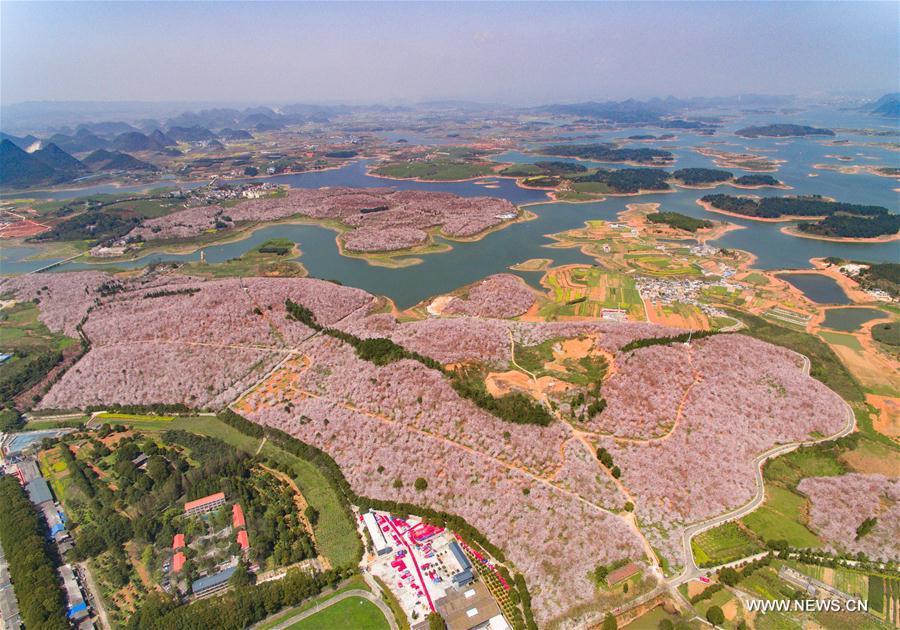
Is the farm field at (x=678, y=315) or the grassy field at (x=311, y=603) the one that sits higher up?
the farm field at (x=678, y=315)

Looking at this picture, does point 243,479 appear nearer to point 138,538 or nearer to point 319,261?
point 138,538

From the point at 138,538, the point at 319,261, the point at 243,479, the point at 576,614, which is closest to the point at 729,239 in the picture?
the point at 319,261

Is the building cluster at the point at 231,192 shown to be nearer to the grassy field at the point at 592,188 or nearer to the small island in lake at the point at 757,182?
the grassy field at the point at 592,188

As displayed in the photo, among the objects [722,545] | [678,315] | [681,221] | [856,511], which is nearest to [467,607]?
[722,545]

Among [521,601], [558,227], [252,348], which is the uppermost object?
[558,227]

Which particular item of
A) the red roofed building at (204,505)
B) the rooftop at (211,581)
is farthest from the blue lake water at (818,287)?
the red roofed building at (204,505)
